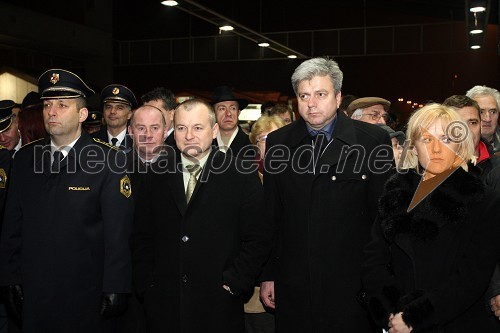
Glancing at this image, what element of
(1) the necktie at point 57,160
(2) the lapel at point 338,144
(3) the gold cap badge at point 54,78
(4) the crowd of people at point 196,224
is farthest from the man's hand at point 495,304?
(3) the gold cap badge at point 54,78

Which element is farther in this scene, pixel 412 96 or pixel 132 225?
pixel 412 96

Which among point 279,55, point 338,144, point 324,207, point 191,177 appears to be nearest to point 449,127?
point 338,144

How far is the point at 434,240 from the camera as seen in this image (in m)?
2.40

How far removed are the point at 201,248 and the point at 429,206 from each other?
1.20m

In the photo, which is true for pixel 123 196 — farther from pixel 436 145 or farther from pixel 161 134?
pixel 436 145

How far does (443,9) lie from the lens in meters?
11.6

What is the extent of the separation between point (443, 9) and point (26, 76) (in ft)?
40.3

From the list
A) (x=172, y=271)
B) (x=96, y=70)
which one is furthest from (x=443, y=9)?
(x=96, y=70)

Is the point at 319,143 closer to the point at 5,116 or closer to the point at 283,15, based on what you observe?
the point at 5,116

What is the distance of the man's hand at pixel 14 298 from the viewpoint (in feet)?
10.0

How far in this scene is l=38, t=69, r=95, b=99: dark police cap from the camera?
3.14 metres

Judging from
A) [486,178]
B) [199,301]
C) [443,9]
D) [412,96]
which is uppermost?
[443,9]

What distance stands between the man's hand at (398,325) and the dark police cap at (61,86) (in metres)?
2.12

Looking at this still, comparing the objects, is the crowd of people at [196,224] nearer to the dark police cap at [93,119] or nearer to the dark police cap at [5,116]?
the dark police cap at [5,116]
